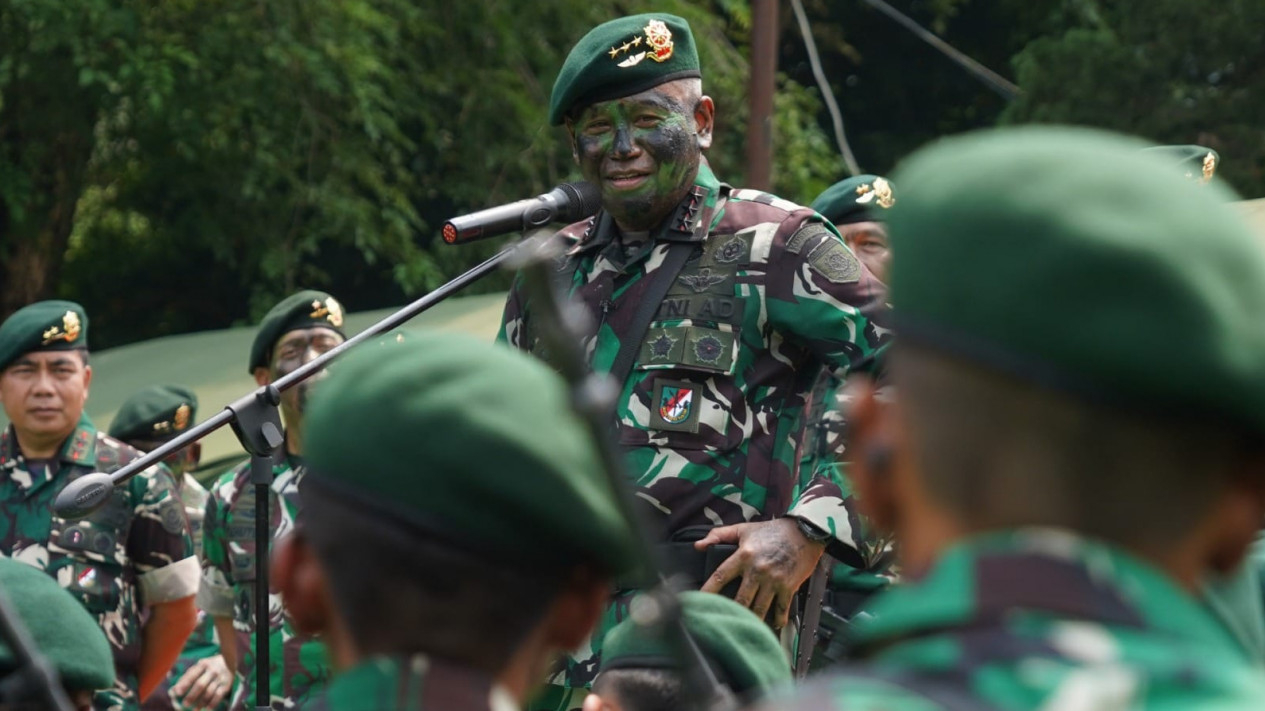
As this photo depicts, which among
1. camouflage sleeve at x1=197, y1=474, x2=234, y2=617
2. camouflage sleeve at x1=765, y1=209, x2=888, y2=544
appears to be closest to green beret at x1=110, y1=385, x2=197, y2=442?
camouflage sleeve at x1=197, y1=474, x2=234, y2=617

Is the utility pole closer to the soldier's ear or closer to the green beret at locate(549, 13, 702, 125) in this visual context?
the soldier's ear

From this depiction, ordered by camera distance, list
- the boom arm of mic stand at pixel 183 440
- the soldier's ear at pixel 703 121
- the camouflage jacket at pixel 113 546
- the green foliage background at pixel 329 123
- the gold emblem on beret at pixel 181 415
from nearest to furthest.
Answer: the boom arm of mic stand at pixel 183 440 < the soldier's ear at pixel 703 121 < the camouflage jacket at pixel 113 546 < the gold emblem on beret at pixel 181 415 < the green foliage background at pixel 329 123

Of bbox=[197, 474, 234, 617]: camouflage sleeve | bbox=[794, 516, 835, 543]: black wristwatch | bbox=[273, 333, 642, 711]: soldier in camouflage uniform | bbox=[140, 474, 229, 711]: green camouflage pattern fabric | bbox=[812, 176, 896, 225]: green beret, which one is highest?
bbox=[273, 333, 642, 711]: soldier in camouflage uniform

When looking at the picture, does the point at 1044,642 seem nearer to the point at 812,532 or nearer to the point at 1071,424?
the point at 1071,424

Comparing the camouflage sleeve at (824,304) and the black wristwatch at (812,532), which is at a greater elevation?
the camouflage sleeve at (824,304)

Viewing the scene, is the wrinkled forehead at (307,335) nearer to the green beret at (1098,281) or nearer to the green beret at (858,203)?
the green beret at (858,203)

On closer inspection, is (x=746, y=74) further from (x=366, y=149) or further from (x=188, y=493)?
(x=188, y=493)

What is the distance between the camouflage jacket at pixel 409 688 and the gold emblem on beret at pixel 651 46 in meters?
3.15

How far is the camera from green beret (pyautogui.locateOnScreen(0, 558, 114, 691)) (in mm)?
2783

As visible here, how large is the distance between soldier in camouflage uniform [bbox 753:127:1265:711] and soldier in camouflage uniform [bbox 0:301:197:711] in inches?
216

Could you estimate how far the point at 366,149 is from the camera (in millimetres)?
13586

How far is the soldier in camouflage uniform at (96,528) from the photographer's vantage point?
6.70 m

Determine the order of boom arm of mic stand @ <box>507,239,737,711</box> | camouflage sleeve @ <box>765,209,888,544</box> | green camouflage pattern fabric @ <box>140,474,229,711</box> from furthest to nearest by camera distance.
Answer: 1. green camouflage pattern fabric @ <box>140,474,229,711</box>
2. camouflage sleeve @ <box>765,209,888,544</box>
3. boom arm of mic stand @ <box>507,239,737,711</box>

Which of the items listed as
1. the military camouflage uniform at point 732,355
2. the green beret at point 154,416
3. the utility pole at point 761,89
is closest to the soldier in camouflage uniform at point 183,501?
the green beret at point 154,416
